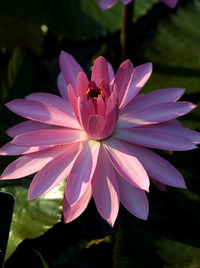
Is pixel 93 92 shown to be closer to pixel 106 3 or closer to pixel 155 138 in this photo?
pixel 155 138

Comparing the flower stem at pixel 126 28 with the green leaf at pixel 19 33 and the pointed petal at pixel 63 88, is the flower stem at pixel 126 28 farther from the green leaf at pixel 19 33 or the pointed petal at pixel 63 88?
the pointed petal at pixel 63 88

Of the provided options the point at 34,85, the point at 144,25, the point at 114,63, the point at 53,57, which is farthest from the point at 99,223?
the point at 144,25

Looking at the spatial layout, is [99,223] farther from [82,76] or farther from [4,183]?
[82,76]

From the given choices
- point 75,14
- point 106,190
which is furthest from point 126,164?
point 75,14

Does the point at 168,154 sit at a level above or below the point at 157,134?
below

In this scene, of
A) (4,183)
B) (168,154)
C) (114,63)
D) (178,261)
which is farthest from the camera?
(114,63)

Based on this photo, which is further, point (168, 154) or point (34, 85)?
point (34, 85)

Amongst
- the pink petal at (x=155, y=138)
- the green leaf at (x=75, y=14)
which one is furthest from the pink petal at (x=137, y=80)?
the green leaf at (x=75, y=14)

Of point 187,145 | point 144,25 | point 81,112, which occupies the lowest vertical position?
point 187,145
